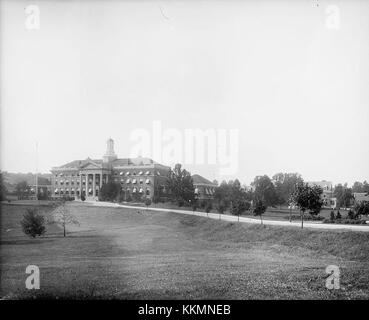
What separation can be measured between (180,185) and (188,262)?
26704 mm

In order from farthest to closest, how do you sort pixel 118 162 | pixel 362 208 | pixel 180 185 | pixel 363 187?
pixel 118 162 < pixel 180 185 < pixel 363 187 < pixel 362 208

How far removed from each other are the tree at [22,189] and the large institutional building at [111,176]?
55.9 feet

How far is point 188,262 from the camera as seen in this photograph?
20734 mm

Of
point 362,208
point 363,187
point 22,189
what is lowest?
point 362,208

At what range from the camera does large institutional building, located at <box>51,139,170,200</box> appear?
61969mm

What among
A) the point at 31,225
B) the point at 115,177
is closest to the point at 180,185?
the point at 31,225

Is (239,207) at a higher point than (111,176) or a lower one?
lower

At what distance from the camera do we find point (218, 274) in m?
17.3

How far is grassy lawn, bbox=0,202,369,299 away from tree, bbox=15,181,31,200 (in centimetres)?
265

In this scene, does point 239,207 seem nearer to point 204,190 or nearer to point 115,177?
point 204,190

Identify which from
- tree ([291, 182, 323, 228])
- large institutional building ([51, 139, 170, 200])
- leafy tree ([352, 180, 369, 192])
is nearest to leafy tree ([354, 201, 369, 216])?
leafy tree ([352, 180, 369, 192])

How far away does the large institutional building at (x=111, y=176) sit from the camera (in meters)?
62.0

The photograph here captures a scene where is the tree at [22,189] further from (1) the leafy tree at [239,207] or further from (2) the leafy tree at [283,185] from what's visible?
(2) the leafy tree at [283,185]
